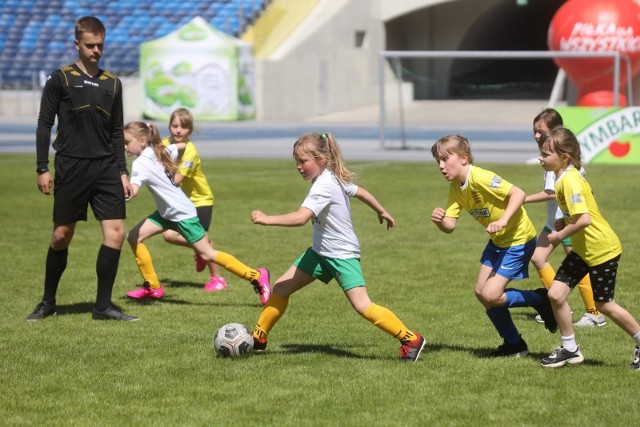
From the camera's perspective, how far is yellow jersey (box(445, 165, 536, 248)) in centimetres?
648

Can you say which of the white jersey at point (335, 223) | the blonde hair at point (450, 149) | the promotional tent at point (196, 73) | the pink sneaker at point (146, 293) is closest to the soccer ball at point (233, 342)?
the white jersey at point (335, 223)

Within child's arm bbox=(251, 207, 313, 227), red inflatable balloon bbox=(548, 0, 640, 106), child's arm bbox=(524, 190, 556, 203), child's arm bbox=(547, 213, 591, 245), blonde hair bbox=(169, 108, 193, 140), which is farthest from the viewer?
red inflatable balloon bbox=(548, 0, 640, 106)

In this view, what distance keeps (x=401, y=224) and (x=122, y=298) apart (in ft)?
16.8

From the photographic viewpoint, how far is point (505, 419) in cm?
527

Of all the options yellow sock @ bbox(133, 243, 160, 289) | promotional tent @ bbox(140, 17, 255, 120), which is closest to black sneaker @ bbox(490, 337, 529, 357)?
yellow sock @ bbox(133, 243, 160, 289)

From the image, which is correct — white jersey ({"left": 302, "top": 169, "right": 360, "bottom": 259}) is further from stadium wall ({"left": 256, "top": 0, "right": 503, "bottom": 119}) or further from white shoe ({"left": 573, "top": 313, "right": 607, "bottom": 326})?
stadium wall ({"left": 256, "top": 0, "right": 503, "bottom": 119})

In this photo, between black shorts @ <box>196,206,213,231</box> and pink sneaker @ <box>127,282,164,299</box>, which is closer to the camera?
pink sneaker @ <box>127,282,164,299</box>

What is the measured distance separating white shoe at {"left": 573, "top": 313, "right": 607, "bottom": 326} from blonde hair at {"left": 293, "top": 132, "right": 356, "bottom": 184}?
2211 millimetres

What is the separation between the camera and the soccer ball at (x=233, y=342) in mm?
6656

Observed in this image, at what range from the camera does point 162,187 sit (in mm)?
8812

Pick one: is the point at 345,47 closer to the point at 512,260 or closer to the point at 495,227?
the point at 512,260

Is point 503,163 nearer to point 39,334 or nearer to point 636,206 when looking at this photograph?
point 636,206

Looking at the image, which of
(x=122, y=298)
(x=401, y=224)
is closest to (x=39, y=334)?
(x=122, y=298)

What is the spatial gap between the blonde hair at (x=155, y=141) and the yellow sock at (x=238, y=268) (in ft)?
2.86
